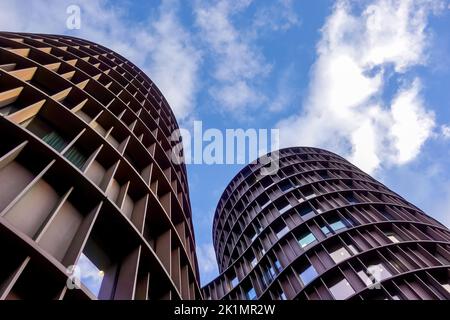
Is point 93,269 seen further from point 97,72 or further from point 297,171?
point 297,171

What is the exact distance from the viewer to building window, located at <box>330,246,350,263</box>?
17.8 meters

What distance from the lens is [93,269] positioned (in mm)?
6016

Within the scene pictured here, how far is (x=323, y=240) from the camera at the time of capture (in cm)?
1869

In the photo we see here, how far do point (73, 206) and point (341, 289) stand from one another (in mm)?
14823

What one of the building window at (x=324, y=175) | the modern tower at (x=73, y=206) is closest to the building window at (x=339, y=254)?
the building window at (x=324, y=175)

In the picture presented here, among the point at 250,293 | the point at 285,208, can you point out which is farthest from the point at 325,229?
the point at 250,293

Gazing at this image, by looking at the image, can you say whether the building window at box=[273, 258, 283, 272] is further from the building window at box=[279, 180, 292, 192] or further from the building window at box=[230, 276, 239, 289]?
the building window at box=[279, 180, 292, 192]

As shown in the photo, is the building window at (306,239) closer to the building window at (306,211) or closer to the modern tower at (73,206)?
Answer: the building window at (306,211)

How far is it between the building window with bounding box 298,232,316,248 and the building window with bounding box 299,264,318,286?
1.87m

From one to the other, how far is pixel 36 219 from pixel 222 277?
2330 centimetres

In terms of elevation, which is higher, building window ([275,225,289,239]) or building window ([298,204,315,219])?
building window ([298,204,315,219])

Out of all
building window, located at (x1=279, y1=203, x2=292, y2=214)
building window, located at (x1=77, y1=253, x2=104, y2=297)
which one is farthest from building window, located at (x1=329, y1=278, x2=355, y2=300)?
building window, located at (x1=77, y1=253, x2=104, y2=297)
